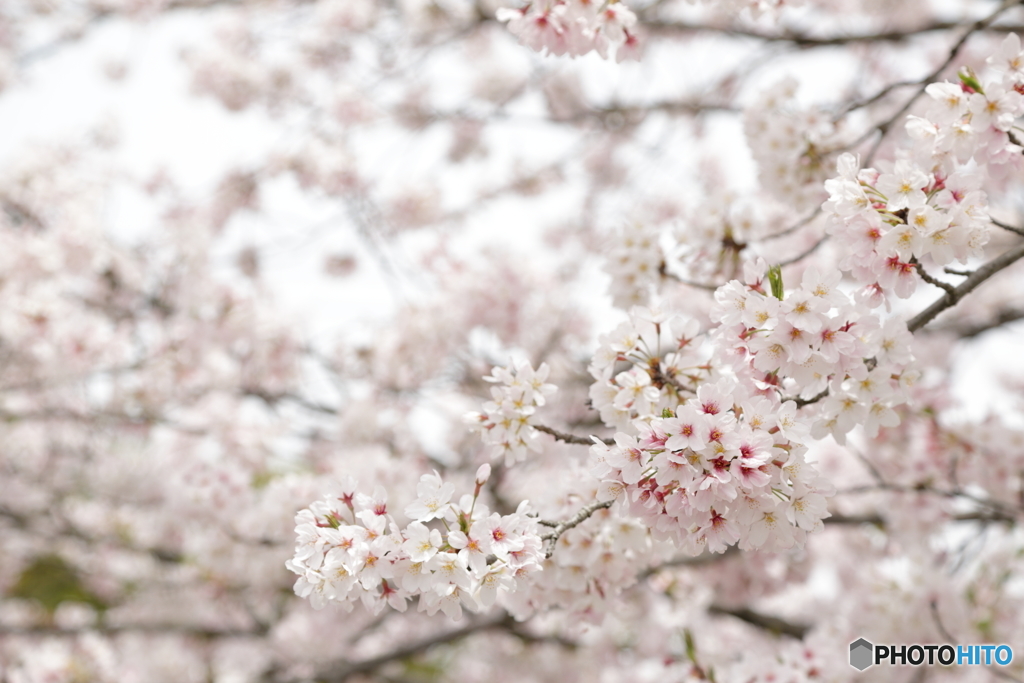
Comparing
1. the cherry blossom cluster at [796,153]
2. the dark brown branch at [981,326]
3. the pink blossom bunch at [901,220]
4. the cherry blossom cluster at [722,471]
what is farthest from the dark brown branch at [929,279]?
the dark brown branch at [981,326]

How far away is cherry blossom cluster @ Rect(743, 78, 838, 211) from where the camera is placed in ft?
7.75

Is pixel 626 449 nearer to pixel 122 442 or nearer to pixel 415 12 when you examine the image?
pixel 415 12

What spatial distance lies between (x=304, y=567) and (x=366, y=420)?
3283 mm

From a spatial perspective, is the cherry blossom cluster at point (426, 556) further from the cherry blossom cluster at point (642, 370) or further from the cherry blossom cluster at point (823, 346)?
the cherry blossom cluster at point (823, 346)

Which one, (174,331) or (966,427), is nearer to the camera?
(966,427)

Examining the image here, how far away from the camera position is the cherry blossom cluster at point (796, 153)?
2.36 meters

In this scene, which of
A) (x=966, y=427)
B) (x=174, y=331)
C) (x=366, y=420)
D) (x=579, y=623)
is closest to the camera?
(x=579, y=623)

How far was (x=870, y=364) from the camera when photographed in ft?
4.83

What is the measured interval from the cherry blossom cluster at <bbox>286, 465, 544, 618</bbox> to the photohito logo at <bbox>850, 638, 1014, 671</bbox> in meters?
2.19

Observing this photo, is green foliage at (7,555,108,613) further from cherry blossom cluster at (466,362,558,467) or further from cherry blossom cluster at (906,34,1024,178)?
cherry blossom cluster at (906,34,1024,178)

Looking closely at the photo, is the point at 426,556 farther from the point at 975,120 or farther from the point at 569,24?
the point at 975,120

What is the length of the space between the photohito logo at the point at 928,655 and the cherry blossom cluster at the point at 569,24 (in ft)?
8.72

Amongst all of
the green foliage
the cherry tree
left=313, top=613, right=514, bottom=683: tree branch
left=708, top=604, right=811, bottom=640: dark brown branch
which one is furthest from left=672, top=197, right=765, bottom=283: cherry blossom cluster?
the green foliage

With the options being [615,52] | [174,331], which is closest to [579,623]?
[615,52]
